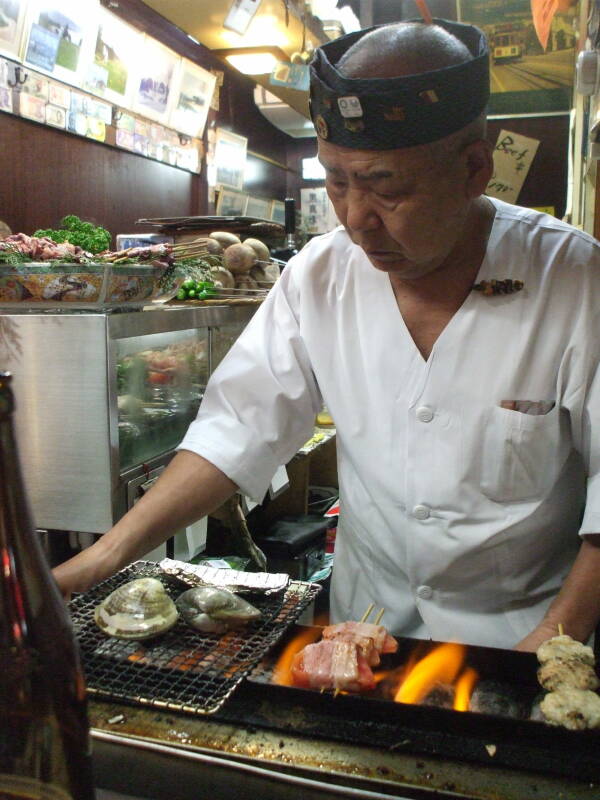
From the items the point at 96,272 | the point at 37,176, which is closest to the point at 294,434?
the point at 96,272

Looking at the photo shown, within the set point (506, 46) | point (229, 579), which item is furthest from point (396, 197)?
point (506, 46)

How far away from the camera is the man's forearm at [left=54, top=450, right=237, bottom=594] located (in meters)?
1.46

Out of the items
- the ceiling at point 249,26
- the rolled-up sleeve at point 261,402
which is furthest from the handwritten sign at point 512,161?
the rolled-up sleeve at point 261,402

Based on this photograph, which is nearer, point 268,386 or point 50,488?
point 268,386

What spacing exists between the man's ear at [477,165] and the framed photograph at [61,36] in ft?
9.86

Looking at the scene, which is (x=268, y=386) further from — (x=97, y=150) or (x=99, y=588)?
(x=97, y=150)

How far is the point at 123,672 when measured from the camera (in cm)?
116

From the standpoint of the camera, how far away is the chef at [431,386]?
4.90ft

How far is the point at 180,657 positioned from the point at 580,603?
2.85 ft

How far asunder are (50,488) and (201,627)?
43.5 inches

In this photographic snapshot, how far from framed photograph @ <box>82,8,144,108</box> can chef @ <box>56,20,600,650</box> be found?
2.99m

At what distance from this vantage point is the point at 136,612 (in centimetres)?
126

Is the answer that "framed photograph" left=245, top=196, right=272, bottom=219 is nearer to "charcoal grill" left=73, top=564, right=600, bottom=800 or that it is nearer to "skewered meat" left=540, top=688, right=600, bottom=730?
"charcoal grill" left=73, top=564, right=600, bottom=800

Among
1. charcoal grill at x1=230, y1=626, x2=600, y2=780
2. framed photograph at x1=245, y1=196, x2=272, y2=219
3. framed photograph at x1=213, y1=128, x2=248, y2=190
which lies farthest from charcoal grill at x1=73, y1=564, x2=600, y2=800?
framed photograph at x1=245, y1=196, x2=272, y2=219
